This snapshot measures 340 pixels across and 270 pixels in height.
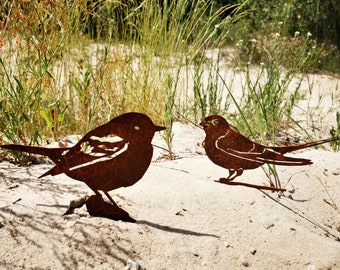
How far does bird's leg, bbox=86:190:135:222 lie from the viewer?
177cm

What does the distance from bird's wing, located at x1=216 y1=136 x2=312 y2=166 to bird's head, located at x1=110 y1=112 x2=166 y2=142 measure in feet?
1.37

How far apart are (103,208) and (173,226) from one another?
270mm

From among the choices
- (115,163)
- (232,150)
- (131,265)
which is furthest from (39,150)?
(232,150)

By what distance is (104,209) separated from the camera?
178cm

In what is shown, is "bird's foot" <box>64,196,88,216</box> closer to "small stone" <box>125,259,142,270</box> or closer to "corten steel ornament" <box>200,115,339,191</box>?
"small stone" <box>125,259,142,270</box>

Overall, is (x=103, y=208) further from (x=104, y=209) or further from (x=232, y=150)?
(x=232, y=150)

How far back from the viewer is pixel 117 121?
174cm

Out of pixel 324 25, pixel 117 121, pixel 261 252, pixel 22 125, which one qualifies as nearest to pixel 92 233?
pixel 117 121

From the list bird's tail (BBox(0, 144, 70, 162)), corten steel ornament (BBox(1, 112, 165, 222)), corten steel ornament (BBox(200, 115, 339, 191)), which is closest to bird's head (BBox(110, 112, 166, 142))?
corten steel ornament (BBox(1, 112, 165, 222))

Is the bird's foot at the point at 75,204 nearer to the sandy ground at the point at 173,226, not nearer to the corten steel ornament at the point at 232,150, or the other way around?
the sandy ground at the point at 173,226

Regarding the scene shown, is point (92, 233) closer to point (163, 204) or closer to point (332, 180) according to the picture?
point (163, 204)

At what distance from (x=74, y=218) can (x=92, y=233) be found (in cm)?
11

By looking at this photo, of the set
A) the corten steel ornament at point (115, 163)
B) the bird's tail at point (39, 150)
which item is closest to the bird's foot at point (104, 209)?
the corten steel ornament at point (115, 163)

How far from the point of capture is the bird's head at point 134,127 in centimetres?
174
